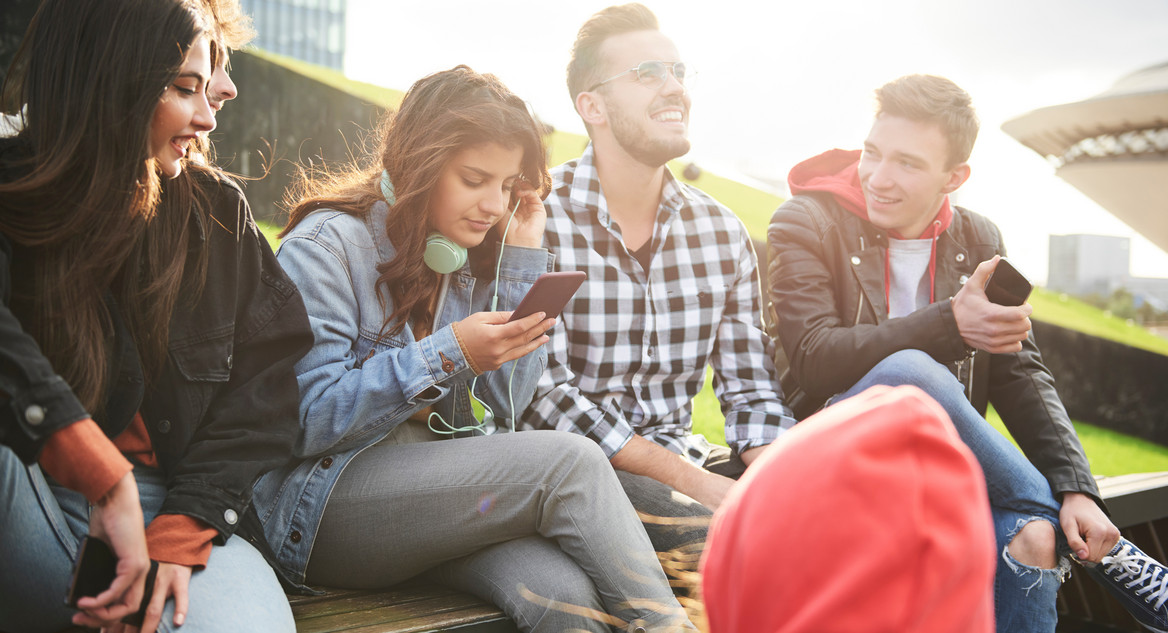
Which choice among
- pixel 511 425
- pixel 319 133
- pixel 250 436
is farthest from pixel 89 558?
pixel 319 133

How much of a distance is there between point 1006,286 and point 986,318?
129 mm

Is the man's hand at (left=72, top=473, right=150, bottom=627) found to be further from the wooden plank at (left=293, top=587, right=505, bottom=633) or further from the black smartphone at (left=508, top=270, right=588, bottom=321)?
the black smartphone at (left=508, top=270, right=588, bottom=321)

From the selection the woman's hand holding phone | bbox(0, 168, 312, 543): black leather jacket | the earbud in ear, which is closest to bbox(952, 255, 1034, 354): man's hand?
the woman's hand holding phone

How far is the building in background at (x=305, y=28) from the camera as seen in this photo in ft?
201

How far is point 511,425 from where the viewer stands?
2664 mm

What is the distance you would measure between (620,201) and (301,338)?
169cm

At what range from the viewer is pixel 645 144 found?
3.28m

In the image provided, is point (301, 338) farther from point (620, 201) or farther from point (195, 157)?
point (620, 201)

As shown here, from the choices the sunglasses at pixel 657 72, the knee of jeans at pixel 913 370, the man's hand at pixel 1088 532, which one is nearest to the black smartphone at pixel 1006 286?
the knee of jeans at pixel 913 370

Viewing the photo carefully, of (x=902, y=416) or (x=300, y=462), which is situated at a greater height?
(x=902, y=416)

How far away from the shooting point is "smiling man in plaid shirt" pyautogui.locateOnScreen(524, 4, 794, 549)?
3.09 metres

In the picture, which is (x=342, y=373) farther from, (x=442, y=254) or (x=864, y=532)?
(x=864, y=532)

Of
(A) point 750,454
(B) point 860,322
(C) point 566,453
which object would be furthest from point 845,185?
(C) point 566,453

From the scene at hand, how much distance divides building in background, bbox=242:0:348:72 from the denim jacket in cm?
6385
